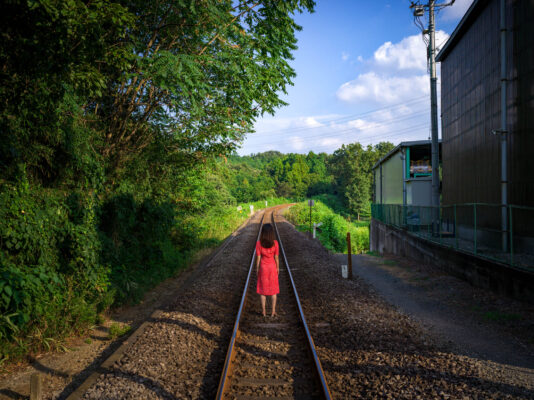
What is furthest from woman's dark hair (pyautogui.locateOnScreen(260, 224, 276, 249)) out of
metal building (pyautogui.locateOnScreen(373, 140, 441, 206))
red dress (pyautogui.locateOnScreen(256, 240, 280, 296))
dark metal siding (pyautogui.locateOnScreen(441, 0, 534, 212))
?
metal building (pyautogui.locateOnScreen(373, 140, 441, 206))

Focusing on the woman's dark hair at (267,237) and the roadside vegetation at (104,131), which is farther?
the woman's dark hair at (267,237)

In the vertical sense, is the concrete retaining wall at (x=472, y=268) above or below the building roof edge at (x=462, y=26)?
below

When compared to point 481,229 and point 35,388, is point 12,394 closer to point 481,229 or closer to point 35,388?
point 35,388

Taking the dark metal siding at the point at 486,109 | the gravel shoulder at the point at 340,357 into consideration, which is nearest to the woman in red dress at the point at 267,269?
the gravel shoulder at the point at 340,357

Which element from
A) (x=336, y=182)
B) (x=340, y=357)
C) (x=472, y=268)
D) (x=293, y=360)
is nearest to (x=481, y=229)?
(x=472, y=268)

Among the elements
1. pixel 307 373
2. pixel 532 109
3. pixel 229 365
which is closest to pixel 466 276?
pixel 532 109

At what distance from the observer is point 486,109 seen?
12.1 metres

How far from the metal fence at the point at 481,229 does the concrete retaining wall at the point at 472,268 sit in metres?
0.20

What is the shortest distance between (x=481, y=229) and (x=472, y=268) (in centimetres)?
174

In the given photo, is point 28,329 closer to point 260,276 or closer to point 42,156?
point 42,156

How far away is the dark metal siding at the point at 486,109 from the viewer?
998cm

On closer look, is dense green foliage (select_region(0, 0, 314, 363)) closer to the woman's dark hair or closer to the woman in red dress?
the woman's dark hair

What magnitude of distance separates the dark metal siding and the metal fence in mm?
557

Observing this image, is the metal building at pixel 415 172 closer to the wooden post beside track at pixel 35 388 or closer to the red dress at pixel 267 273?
the red dress at pixel 267 273
